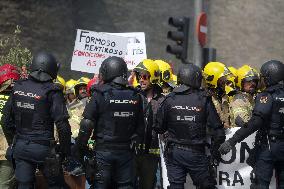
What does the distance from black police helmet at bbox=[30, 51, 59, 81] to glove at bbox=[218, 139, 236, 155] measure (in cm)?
208

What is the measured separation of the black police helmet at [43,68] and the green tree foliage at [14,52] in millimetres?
10264

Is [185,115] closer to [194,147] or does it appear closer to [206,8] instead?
[194,147]

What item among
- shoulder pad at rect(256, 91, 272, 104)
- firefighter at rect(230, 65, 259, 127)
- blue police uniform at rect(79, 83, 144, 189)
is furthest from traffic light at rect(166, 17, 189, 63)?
blue police uniform at rect(79, 83, 144, 189)

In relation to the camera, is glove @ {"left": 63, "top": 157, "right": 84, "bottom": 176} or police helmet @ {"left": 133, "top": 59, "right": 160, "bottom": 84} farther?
police helmet @ {"left": 133, "top": 59, "right": 160, "bottom": 84}

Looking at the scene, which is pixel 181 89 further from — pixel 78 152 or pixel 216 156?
pixel 78 152

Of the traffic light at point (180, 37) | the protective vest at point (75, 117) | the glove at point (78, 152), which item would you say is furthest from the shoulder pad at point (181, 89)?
the traffic light at point (180, 37)

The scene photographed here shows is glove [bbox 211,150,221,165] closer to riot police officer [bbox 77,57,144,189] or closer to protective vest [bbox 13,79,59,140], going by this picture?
riot police officer [bbox 77,57,144,189]

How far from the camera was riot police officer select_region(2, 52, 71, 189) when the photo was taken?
22.4 ft

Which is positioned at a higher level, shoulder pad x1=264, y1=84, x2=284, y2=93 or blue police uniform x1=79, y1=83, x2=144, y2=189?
shoulder pad x1=264, y1=84, x2=284, y2=93

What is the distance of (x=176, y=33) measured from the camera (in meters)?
13.2

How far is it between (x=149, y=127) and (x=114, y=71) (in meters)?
0.84

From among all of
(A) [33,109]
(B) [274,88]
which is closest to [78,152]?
(A) [33,109]

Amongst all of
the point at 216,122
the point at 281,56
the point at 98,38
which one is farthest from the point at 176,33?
the point at 281,56

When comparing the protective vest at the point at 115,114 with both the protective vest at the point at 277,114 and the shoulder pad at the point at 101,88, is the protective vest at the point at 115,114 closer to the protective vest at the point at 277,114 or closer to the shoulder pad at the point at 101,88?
the shoulder pad at the point at 101,88
